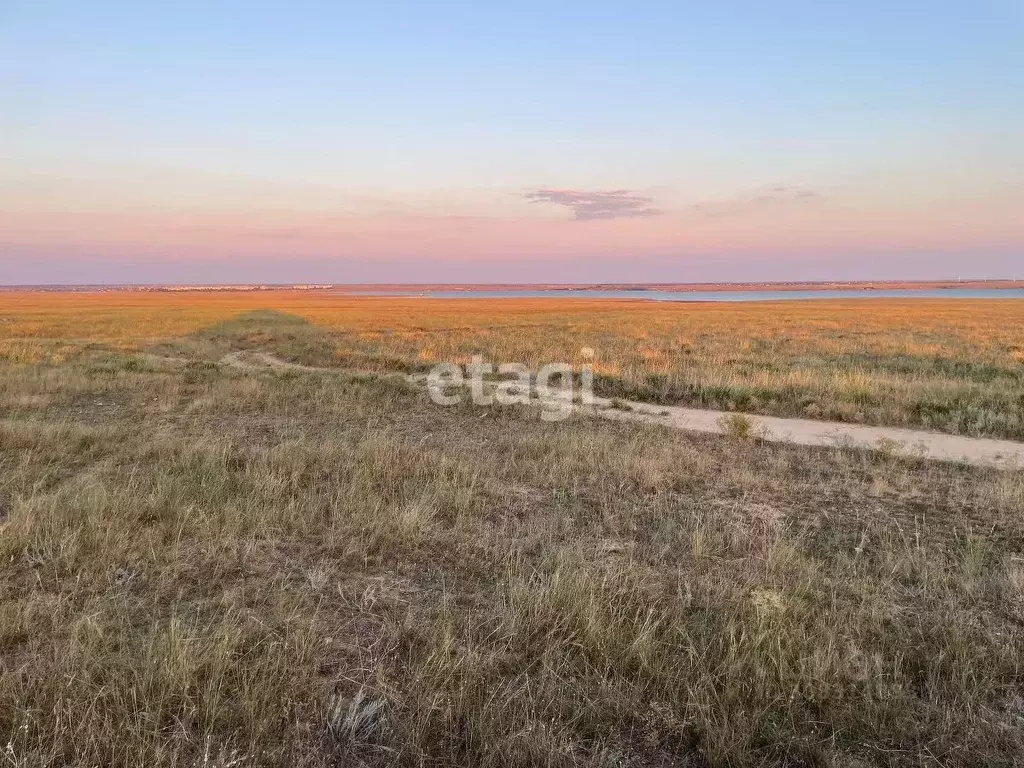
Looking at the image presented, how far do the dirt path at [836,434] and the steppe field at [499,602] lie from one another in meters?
0.89

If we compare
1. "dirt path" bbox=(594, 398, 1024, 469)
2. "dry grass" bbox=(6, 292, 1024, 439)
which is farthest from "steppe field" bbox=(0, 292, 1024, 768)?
"dry grass" bbox=(6, 292, 1024, 439)

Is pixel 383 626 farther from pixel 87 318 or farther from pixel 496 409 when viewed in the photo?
pixel 87 318

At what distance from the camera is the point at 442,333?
42.0 metres

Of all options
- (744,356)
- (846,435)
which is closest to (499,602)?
(846,435)

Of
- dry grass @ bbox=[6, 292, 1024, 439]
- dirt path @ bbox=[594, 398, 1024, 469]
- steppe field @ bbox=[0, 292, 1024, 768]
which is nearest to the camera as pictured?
steppe field @ bbox=[0, 292, 1024, 768]

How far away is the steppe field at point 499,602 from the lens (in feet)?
10.9

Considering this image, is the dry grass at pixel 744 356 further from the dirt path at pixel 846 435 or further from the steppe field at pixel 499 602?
the steppe field at pixel 499 602

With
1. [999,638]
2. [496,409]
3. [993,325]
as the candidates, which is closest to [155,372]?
[496,409]

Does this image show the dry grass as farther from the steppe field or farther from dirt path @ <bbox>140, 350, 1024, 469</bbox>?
the steppe field

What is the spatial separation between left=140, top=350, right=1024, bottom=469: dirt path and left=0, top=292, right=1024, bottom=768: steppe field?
0.89 meters

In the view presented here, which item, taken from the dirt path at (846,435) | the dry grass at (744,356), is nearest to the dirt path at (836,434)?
the dirt path at (846,435)

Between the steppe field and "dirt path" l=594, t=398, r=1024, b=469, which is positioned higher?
the steppe field

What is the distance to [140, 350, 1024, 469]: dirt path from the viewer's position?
37.5ft

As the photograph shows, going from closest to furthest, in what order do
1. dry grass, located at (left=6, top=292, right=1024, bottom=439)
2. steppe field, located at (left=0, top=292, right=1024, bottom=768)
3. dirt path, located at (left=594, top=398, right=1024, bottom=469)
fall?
1. steppe field, located at (left=0, top=292, right=1024, bottom=768)
2. dirt path, located at (left=594, top=398, right=1024, bottom=469)
3. dry grass, located at (left=6, top=292, right=1024, bottom=439)
